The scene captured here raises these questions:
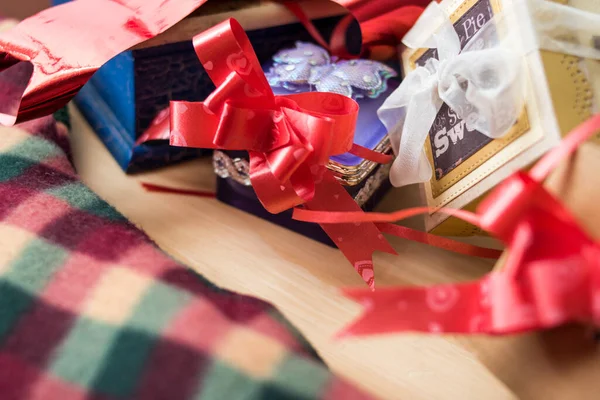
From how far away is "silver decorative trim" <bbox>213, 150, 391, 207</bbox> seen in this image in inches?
21.1

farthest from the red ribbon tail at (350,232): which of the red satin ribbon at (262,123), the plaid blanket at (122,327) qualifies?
the plaid blanket at (122,327)

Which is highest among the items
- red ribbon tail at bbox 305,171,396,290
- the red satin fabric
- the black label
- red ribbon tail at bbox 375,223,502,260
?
the red satin fabric

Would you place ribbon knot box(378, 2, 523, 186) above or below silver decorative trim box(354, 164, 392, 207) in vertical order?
above

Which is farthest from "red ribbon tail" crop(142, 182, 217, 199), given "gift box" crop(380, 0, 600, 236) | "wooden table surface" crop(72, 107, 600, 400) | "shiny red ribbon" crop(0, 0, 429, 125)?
"gift box" crop(380, 0, 600, 236)

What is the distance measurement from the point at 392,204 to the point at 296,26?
8.7 inches

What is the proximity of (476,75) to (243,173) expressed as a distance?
0.76 feet

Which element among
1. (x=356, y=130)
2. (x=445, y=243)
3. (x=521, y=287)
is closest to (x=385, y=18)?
(x=356, y=130)

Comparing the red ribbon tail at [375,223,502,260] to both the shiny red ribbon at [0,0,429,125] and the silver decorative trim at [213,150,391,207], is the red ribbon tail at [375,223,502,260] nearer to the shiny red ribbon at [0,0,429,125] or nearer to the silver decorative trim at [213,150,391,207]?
the silver decorative trim at [213,150,391,207]

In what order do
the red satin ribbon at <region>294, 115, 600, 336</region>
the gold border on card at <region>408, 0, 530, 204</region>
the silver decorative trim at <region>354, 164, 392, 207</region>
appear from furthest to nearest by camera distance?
the silver decorative trim at <region>354, 164, 392, 207</region> → the gold border on card at <region>408, 0, 530, 204</region> → the red satin ribbon at <region>294, 115, 600, 336</region>

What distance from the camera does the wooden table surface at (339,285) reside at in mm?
388

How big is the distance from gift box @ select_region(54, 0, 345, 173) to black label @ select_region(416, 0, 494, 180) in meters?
0.18

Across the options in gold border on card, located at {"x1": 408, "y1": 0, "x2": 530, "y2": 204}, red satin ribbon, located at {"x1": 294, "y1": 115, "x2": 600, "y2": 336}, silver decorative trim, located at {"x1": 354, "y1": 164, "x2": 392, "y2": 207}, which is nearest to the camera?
red satin ribbon, located at {"x1": 294, "y1": 115, "x2": 600, "y2": 336}

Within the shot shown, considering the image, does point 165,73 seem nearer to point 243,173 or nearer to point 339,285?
point 243,173

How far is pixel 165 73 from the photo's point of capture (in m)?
0.58
